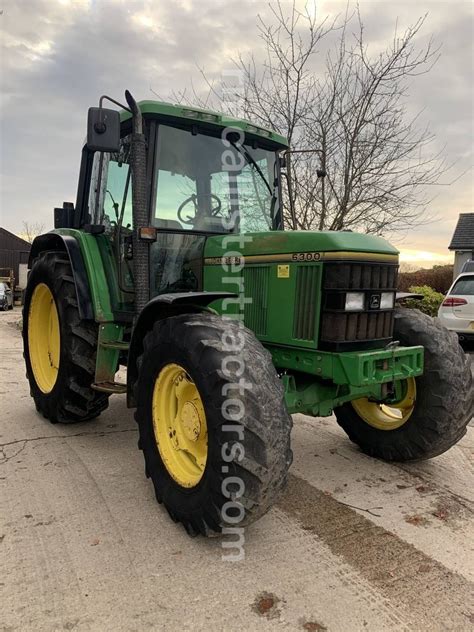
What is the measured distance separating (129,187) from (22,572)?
2.59 metres

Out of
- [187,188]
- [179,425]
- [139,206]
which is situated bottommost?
[179,425]

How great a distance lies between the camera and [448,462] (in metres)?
3.88

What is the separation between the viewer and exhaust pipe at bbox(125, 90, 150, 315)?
3295mm

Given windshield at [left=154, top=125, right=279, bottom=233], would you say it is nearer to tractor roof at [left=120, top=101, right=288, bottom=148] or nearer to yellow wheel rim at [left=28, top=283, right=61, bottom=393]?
tractor roof at [left=120, top=101, right=288, bottom=148]

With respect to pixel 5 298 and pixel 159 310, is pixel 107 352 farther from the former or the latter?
pixel 5 298

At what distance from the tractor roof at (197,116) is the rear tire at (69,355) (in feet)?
4.61

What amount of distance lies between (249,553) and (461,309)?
26.4 feet

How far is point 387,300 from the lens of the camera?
3254 mm

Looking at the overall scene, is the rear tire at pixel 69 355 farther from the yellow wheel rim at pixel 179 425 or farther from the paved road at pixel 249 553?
the yellow wheel rim at pixel 179 425

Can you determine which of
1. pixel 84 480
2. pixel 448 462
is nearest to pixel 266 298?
pixel 84 480

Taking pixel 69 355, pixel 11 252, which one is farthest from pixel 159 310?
pixel 11 252

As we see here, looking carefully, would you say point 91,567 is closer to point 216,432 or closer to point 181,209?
point 216,432

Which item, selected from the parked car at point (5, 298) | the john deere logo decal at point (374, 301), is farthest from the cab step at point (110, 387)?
the parked car at point (5, 298)

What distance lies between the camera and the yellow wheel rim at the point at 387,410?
3.65m
